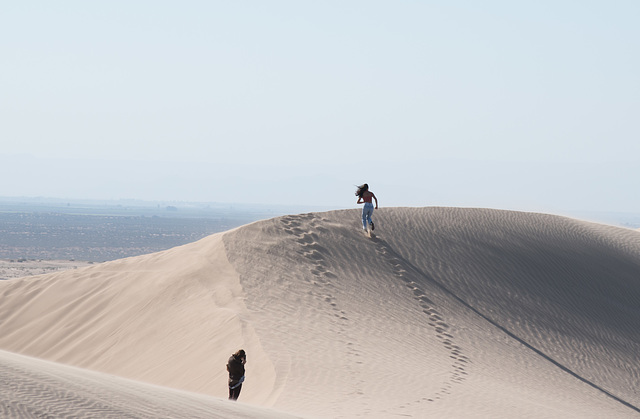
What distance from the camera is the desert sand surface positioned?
9211mm

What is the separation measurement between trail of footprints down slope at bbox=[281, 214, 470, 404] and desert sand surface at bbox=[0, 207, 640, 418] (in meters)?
0.05

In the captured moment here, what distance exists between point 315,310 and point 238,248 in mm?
3417

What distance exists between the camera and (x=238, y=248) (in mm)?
16375

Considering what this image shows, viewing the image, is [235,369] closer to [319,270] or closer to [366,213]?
[319,270]

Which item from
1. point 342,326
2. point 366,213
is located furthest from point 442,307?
point 342,326

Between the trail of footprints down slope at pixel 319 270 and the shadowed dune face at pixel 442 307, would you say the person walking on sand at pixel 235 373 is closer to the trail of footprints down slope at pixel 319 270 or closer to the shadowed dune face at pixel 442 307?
the shadowed dune face at pixel 442 307

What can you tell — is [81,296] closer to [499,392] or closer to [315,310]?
[315,310]

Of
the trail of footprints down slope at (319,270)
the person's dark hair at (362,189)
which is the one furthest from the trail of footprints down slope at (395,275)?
the person's dark hair at (362,189)

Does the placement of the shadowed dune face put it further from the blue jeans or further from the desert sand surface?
the blue jeans

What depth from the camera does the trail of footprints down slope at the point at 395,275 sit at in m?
11.7

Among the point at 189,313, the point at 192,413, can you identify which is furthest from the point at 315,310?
the point at 192,413

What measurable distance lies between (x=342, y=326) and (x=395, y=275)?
382 cm

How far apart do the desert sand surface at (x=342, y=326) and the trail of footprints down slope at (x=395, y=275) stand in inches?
2.0

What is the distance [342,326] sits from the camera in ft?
42.7
